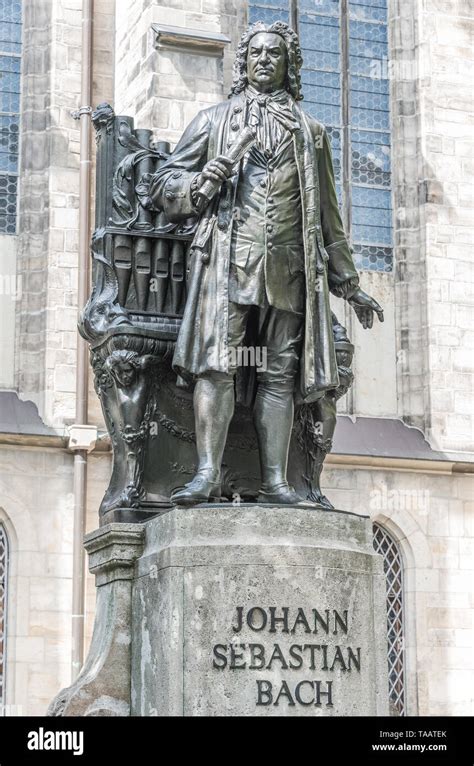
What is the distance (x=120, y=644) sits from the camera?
242 inches

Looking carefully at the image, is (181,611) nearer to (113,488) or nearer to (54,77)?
(113,488)

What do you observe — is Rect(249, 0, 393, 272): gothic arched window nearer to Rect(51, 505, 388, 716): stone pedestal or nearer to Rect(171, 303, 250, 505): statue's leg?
Rect(171, 303, 250, 505): statue's leg

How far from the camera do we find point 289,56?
21.6 ft

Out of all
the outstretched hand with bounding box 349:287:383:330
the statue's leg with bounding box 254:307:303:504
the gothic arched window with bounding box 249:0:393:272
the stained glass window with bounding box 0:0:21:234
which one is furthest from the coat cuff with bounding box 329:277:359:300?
the gothic arched window with bounding box 249:0:393:272

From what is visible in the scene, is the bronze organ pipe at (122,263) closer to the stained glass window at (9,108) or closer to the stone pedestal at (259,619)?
the stone pedestal at (259,619)

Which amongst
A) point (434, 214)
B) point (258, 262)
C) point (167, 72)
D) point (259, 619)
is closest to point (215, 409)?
point (258, 262)

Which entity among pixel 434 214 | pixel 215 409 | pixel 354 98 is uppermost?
pixel 354 98

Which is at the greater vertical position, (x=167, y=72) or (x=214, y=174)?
(x=167, y=72)

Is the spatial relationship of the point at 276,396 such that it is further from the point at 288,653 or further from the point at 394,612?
the point at 394,612

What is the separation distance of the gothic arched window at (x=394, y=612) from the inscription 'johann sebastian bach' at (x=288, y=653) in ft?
31.7

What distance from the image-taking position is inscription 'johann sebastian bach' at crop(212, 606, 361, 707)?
18.6 ft

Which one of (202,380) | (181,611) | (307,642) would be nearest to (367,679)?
(307,642)

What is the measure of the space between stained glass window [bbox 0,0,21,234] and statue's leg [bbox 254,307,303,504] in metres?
9.52

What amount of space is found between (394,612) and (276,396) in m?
9.73
